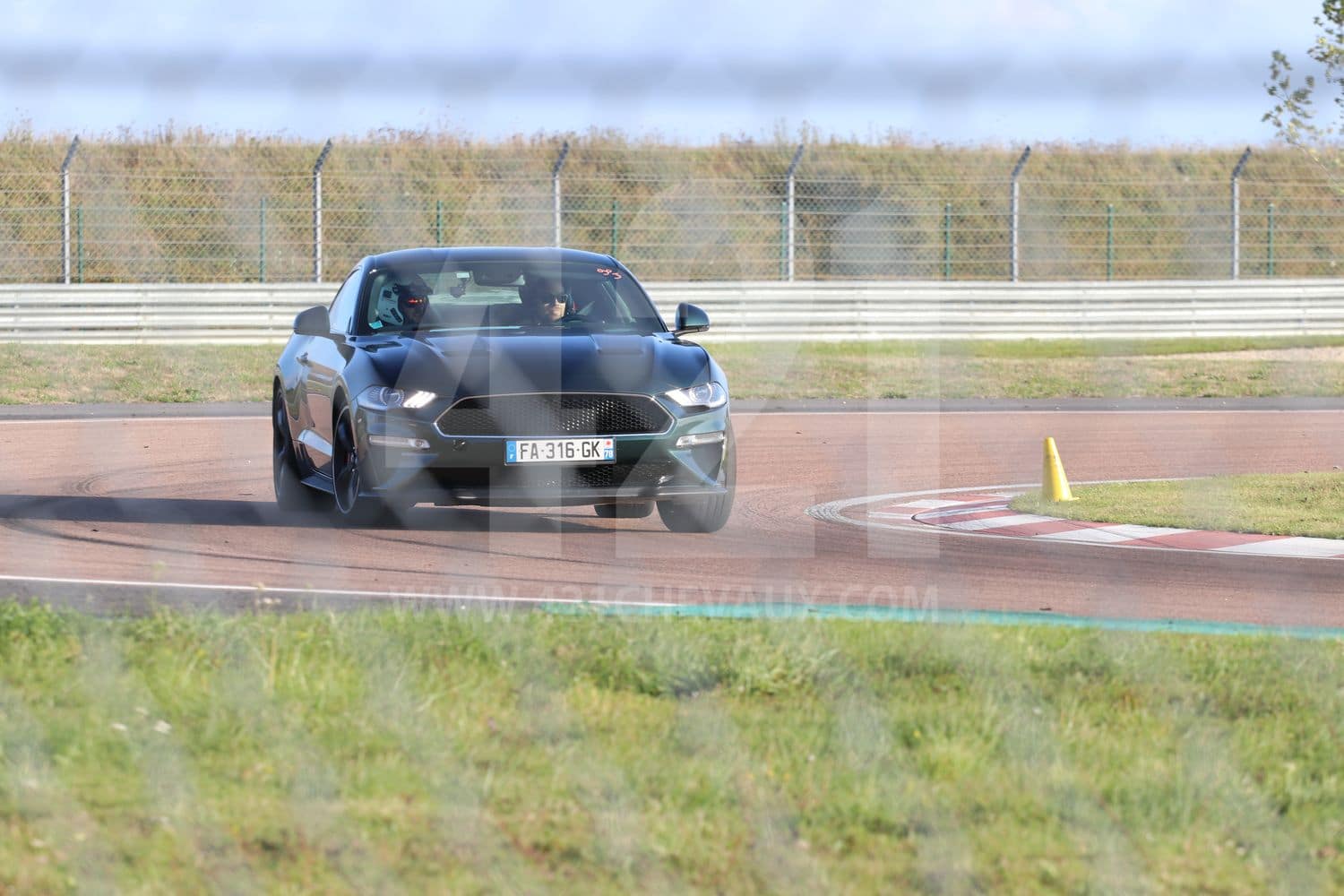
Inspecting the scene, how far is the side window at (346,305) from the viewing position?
34.0ft

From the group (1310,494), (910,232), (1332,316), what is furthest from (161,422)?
(1332,316)

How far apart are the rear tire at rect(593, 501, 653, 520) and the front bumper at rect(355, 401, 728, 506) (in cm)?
125

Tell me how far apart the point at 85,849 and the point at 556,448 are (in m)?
5.11

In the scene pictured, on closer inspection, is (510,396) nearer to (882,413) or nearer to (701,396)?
(701,396)

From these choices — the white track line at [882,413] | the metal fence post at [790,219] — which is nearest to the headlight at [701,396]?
the white track line at [882,413]

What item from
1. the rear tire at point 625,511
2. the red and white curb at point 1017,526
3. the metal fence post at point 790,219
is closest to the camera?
the red and white curb at point 1017,526

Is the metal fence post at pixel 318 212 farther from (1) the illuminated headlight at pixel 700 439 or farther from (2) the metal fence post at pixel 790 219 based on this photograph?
(1) the illuminated headlight at pixel 700 439

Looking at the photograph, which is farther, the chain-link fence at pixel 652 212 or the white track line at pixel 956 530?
the chain-link fence at pixel 652 212

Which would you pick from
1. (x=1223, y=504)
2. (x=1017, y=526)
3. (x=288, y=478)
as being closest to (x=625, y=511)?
(x=288, y=478)

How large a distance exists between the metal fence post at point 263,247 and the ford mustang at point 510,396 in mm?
16821

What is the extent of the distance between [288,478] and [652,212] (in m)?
20.0

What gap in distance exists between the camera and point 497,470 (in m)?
9.00

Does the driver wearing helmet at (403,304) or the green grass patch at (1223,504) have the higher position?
the driver wearing helmet at (403,304)

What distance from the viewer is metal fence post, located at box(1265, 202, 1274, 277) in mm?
30375
